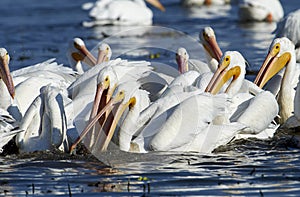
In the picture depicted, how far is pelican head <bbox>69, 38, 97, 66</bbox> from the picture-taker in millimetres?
10797

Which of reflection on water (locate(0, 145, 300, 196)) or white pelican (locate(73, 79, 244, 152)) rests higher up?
white pelican (locate(73, 79, 244, 152))

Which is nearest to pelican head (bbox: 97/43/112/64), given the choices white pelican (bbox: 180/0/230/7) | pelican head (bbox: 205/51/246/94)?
pelican head (bbox: 205/51/246/94)

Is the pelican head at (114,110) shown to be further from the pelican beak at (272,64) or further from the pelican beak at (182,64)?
the pelican beak at (182,64)

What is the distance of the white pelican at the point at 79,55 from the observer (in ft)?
35.4

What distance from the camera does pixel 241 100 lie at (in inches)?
319

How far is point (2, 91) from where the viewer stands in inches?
325

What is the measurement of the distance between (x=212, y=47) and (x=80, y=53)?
1.88 meters

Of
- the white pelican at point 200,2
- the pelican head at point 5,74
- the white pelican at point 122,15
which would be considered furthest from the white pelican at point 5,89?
the white pelican at point 200,2

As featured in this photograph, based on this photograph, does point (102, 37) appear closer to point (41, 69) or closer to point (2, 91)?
point (41, 69)

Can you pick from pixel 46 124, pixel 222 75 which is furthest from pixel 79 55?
pixel 46 124

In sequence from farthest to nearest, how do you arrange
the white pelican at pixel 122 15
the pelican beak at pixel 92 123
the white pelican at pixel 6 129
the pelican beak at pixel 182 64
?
the white pelican at pixel 122 15 → the pelican beak at pixel 182 64 → the white pelican at pixel 6 129 → the pelican beak at pixel 92 123

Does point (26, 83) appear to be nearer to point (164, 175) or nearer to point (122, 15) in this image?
point (164, 175)

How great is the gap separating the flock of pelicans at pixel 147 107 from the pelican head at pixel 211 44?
3.10ft

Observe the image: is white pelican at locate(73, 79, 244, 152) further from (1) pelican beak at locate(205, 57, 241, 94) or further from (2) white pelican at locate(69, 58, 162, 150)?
(1) pelican beak at locate(205, 57, 241, 94)
